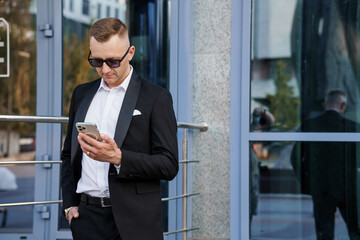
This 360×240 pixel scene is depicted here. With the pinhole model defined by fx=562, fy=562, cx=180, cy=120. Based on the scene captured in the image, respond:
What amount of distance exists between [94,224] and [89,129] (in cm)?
49

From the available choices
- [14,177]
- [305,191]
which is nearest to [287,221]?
[305,191]

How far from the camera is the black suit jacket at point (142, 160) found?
2.29 metres

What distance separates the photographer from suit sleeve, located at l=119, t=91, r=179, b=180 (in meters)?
2.24

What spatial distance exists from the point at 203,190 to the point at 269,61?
130 centimetres

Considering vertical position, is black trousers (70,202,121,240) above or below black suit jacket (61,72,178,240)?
below

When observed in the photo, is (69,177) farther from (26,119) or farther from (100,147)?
(26,119)

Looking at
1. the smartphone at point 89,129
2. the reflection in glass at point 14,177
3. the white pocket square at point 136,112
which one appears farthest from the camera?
the reflection in glass at point 14,177

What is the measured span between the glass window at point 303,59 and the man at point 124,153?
267 cm

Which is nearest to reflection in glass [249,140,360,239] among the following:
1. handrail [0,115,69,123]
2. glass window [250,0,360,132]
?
glass window [250,0,360,132]

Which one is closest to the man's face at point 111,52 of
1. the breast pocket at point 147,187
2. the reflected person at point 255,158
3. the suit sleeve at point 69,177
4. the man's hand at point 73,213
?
the suit sleeve at point 69,177

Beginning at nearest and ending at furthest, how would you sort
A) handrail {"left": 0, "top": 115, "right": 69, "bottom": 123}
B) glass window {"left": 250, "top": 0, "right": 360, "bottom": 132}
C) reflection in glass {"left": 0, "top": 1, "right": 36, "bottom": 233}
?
1. handrail {"left": 0, "top": 115, "right": 69, "bottom": 123}
2. glass window {"left": 250, "top": 0, "right": 360, "bottom": 132}
3. reflection in glass {"left": 0, "top": 1, "right": 36, "bottom": 233}

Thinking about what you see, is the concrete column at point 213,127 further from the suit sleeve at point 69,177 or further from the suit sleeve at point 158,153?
the suit sleeve at point 158,153

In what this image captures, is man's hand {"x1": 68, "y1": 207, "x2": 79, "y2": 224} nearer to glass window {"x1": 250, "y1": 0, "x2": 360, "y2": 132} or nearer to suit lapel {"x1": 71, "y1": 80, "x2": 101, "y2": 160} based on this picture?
suit lapel {"x1": 71, "y1": 80, "x2": 101, "y2": 160}

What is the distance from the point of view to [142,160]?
2256 millimetres
